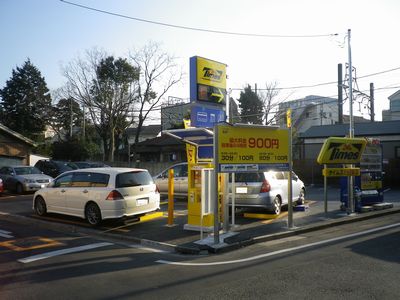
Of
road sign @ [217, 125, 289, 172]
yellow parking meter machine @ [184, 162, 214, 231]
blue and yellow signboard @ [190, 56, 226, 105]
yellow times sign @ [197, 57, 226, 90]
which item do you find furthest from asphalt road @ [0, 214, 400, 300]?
yellow times sign @ [197, 57, 226, 90]

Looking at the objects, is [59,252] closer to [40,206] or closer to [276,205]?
[40,206]

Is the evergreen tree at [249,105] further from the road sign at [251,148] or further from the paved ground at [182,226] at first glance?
the road sign at [251,148]

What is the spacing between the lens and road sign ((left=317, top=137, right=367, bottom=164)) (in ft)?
43.1

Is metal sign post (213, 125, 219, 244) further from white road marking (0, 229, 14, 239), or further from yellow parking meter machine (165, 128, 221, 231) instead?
white road marking (0, 229, 14, 239)

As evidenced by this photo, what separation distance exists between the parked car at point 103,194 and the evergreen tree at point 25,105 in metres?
43.4

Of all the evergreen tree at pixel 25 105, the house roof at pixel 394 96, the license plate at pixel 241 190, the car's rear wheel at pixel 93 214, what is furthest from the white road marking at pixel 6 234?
the house roof at pixel 394 96

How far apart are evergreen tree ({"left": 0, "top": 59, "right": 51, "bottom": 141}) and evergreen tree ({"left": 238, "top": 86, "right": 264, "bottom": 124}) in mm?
24614

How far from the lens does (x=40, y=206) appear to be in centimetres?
1349

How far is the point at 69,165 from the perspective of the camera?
28.5 meters

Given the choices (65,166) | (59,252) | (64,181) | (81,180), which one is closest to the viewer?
(59,252)

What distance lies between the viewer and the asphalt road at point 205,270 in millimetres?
5848

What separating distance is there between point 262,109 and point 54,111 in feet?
88.9

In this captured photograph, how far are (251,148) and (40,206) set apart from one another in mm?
7433

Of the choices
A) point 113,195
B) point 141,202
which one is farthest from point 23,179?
point 113,195
